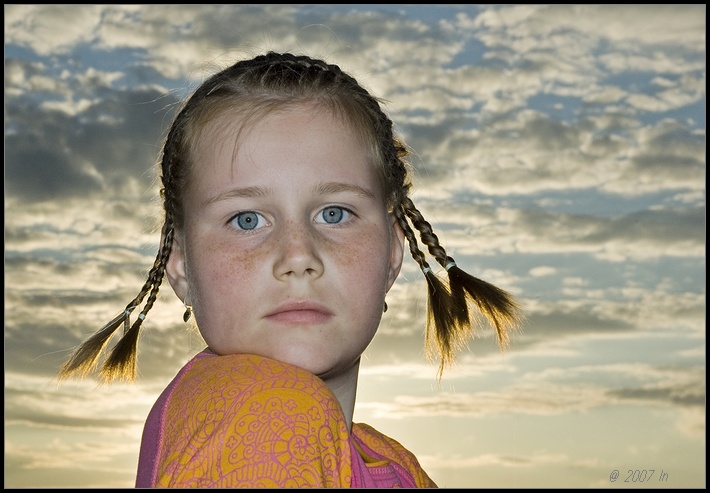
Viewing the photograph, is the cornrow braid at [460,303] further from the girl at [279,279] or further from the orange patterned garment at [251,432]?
the orange patterned garment at [251,432]

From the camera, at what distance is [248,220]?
2633mm

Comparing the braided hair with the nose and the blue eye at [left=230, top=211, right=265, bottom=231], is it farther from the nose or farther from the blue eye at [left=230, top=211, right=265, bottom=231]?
the nose

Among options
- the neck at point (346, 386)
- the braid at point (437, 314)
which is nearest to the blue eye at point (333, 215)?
the neck at point (346, 386)

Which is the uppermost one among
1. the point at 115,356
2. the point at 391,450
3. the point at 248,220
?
the point at 248,220

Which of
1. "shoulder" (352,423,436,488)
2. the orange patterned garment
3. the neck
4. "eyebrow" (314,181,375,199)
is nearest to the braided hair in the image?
"eyebrow" (314,181,375,199)

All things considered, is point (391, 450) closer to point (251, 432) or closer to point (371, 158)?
point (371, 158)

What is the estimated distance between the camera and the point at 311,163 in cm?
263

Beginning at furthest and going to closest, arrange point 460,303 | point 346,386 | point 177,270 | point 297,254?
point 460,303 → point 177,270 → point 346,386 → point 297,254

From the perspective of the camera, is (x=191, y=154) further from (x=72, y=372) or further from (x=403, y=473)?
(x=403, y=473)

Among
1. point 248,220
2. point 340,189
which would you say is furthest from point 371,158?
point 248,220

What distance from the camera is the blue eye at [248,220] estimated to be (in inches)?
103

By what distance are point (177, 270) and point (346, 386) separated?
2.55 ft

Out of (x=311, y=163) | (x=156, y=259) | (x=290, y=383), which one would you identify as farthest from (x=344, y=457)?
(x=156, y=259)

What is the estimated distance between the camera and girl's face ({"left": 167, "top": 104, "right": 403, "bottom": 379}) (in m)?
2.50
